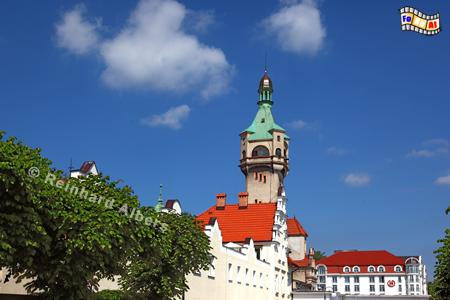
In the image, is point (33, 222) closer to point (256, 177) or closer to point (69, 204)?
point (69, 204)

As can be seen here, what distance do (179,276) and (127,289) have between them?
10.1ft

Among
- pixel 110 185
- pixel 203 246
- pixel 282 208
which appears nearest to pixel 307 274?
pixel 282 208

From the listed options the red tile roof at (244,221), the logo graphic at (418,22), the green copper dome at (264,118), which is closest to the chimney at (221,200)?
the red tile roof at (244,221)

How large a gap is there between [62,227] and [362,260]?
125 m

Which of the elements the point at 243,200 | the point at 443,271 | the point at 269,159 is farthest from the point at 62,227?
the point at 269,159

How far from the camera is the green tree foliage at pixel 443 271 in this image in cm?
2842

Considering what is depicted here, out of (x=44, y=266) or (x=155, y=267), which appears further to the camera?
(x=155, y=267)

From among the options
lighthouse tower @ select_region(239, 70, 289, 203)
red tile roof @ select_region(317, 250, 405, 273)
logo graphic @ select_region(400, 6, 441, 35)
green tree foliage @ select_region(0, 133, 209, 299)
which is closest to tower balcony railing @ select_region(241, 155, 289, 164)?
lighthouse tower @ select_region(239, 70, 289, 203)

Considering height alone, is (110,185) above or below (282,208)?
below

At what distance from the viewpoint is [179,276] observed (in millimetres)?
31938

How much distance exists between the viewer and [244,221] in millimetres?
65250

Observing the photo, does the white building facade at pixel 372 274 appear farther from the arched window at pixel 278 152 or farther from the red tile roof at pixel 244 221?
the red tile roof at pixel 244 221

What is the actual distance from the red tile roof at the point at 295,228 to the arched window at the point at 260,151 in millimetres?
13866
